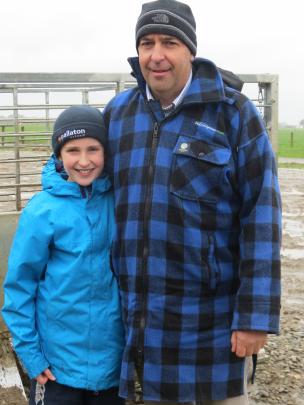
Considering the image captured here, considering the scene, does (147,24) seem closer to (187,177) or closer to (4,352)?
(187,177)

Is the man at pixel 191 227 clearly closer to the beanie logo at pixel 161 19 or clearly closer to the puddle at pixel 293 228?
the beanie logo at pixel 161 19

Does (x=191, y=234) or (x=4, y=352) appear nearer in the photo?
(x=191, y=234)

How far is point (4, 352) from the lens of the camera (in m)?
4.23

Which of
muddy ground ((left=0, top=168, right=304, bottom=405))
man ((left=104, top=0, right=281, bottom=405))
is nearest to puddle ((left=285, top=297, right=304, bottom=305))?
Result: muddy ground ((left=0, top=168, right=304, bottom=405))

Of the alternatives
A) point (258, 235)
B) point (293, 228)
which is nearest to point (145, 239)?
point (258, 235)

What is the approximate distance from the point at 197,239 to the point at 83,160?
616 millimetres

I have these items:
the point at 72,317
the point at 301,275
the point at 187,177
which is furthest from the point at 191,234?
the point at 301,275

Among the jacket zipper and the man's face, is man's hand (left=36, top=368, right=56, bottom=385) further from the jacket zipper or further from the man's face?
the man's face

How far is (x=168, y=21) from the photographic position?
7.44ft

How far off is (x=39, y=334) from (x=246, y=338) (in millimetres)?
916

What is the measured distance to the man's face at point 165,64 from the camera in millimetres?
2273

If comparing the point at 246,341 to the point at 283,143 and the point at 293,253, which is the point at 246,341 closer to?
the point at 293,253

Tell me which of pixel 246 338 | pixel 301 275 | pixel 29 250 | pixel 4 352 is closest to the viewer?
pixel 246 338

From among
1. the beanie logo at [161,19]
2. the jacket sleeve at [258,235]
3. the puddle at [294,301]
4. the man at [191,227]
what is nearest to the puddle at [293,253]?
the puddle at [294,301]
